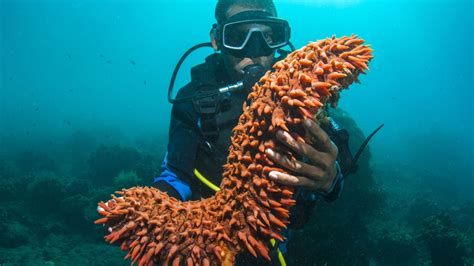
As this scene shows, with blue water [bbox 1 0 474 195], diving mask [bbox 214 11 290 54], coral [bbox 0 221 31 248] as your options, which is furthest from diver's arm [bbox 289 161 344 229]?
blue water [bbox 1 0 474 195]

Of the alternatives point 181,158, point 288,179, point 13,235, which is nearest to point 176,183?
point 181,158

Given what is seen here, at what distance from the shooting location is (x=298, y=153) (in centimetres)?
146

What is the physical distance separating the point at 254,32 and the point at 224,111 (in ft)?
3.00

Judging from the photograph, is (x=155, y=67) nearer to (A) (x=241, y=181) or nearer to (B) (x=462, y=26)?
(B) (x=462, y=26)

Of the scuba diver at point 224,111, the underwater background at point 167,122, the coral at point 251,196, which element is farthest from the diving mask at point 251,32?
the underwater background at point 167,122

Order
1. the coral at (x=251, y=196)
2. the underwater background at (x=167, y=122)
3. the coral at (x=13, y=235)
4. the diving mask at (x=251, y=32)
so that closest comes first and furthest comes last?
the coral at (x=251, y=196)
the diving mask at (x=251, y=32)
the underwater background at (x=167, y=122)
the coral at (x=13, y=235)

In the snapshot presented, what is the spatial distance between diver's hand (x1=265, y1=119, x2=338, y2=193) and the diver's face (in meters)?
1.65

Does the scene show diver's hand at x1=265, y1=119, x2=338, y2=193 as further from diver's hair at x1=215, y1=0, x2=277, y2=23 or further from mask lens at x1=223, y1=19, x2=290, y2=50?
diver's hair at x1=215, y1=0, x2=277, y2=23

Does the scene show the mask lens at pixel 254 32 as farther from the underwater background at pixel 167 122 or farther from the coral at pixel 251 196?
the underwater background at pixel 167 122

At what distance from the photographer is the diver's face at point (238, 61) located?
3018 mm

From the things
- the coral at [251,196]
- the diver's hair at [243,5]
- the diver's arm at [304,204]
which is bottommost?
the diver's arm at [304,204]

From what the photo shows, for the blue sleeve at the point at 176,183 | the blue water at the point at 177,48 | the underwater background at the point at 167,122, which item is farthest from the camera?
the blue water at the point at 177,48

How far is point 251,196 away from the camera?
1.46 m

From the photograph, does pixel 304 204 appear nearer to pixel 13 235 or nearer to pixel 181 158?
pixel 181 158
